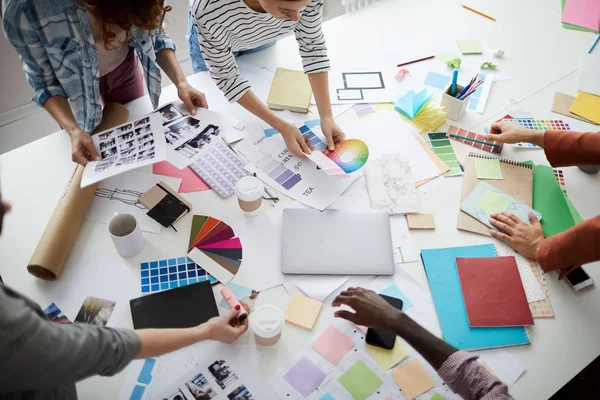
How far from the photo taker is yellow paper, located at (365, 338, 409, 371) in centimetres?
108

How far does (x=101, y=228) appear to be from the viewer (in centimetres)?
132

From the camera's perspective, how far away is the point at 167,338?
0.99 metres

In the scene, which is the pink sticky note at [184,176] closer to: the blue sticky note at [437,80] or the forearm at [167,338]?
the forearm at [167,338]

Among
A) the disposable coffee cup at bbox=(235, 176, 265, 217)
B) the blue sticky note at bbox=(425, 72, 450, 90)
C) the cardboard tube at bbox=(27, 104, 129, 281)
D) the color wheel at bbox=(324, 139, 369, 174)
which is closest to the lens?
the cardboard tube at bbox=(27, 104, 129, 281)

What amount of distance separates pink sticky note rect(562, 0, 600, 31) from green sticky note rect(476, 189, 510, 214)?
1.15 meters

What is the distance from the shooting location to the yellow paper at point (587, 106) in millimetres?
1650

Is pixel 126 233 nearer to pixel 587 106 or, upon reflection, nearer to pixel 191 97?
pixel 191 97

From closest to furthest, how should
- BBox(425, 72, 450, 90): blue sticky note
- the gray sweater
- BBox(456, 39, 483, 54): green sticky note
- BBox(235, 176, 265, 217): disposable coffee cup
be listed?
the gray sweater → BBox(235, 176, 265, 217): disposable coffee cup → BBox(425, 72, 450, 90): blue sticky note → BBox(456, 39, 483, 54): green sticky note

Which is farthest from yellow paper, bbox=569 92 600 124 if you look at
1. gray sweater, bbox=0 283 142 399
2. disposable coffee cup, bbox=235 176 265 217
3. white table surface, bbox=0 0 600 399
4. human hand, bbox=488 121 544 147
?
gray sweater, bbox=0 283 142 399

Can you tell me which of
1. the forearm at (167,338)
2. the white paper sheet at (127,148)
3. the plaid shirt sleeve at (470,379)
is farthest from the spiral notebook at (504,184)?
the white paper sheet at (127,148)

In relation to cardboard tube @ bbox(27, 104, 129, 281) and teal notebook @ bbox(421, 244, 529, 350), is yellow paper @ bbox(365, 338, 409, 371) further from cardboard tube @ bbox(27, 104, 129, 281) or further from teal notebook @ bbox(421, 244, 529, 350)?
cardboard tube @ bbox(27, 104, 129, 281)

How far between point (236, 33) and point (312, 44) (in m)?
0.28

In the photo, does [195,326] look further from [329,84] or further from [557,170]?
[557,170]

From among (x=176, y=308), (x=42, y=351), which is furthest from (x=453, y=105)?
(x=42, y=351)
